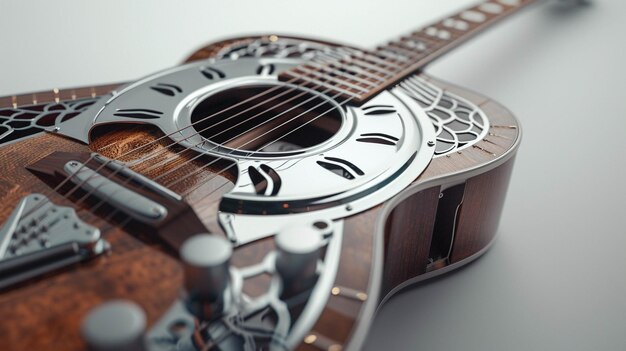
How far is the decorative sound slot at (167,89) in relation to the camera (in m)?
1.04

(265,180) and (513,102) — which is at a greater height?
(265,180)

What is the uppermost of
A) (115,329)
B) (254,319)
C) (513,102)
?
(115,329)

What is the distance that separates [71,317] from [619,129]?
132 cm

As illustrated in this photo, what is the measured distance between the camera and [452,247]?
97cm

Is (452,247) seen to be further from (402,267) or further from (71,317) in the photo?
(71,317)

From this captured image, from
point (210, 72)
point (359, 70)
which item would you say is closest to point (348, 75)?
point (359, 70)

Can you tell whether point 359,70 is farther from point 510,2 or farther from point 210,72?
point 510,2

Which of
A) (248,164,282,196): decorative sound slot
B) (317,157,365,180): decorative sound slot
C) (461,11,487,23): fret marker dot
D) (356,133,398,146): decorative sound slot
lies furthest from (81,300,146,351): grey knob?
(461,11,487,23): fret marker dot

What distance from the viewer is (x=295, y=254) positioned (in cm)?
59

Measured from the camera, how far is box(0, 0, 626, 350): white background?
0.92m

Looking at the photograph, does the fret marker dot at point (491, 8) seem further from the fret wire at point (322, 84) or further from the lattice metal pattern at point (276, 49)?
the fret wire at point (322, 84)

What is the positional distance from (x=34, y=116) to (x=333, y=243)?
1.95 ft

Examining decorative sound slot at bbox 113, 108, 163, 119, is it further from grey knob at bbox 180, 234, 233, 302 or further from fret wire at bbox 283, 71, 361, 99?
grey knob at bbox 180, 234, 233, 302

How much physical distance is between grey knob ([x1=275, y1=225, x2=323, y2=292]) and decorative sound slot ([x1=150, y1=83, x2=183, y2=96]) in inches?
20.7
